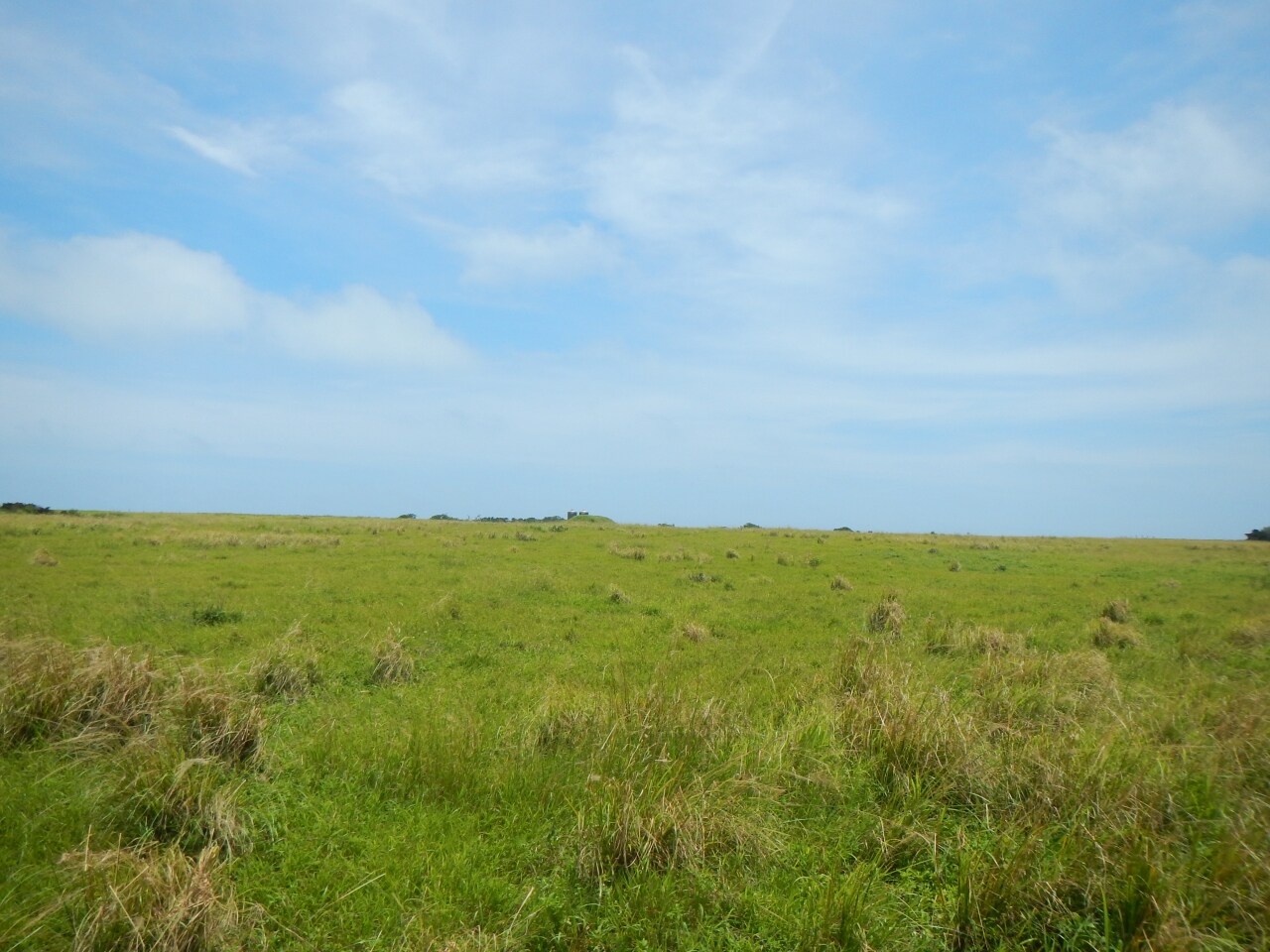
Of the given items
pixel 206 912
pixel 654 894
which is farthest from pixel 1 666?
pixel 654 894

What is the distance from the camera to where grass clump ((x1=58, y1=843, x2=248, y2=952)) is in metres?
4.47

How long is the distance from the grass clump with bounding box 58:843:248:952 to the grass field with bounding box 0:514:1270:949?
2 cm

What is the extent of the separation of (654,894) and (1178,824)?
169 inches

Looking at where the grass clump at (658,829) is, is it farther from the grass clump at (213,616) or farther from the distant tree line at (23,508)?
the distant tree line at (23,508)

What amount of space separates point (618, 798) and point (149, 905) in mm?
3429

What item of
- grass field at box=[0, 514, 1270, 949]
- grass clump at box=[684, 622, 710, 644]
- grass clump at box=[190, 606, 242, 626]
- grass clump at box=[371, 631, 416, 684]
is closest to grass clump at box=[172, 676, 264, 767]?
grass field at box=[0, 514, 1270, 949]

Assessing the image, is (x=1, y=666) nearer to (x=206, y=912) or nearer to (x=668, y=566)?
(x=206, y=912)

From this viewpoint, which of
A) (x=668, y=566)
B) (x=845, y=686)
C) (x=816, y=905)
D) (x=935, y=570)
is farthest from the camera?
(x=935, y=570)

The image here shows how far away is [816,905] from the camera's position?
16.8 feet

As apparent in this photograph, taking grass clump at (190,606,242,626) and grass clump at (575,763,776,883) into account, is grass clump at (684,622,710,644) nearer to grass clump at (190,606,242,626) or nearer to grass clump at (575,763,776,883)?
grass clump at (575,763,776,883)

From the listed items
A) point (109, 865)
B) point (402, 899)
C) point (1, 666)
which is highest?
point (1, 666)

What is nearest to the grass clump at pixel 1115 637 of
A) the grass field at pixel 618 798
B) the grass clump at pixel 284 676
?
the grass field at pixel 618 798

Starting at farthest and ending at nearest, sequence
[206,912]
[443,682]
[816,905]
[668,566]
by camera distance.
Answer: [668,566]
[443,682]
[816,905]
[206,912]

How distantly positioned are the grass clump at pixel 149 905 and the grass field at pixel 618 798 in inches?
0.8
